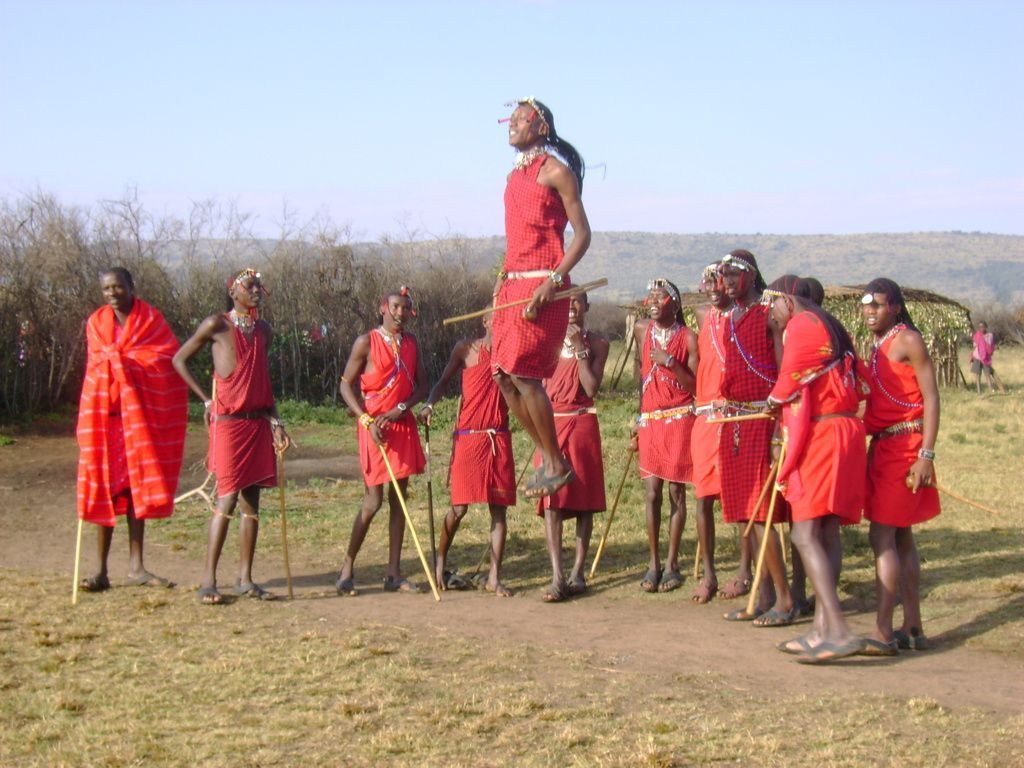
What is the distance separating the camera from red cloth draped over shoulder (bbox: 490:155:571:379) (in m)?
6.25

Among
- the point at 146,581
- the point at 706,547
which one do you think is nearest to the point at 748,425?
the point at 706,547

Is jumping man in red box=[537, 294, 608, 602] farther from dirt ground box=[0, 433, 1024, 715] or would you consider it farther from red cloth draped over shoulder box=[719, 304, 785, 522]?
red cloth draped over shoulder box=[719, 304, 785, 522]

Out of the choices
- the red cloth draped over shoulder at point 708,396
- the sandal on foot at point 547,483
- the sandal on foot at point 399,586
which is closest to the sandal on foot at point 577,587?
the sandal on foot at point 399,586

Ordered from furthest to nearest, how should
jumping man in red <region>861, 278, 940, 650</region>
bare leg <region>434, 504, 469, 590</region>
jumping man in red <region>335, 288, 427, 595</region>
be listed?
bare leg <region>434, 504, 469, 590</region>
jumping man in red <region>335, 288, 427, 595</region>
jumping man in red <region>861, 278, 940, 650</region>

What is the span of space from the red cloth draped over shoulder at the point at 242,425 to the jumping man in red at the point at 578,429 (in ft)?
6.62

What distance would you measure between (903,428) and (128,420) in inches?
198

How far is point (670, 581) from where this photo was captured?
851cm

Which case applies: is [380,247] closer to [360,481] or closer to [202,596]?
[360,481]

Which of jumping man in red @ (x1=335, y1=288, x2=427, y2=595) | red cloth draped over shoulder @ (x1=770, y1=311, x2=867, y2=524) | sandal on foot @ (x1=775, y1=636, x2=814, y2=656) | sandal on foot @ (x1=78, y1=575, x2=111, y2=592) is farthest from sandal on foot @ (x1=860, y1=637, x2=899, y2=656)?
sandal on foot @ (x1=78, y1=575, x2=111, y2=592)

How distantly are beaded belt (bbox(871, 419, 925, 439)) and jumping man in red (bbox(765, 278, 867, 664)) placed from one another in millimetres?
284

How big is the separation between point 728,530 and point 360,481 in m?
4.83

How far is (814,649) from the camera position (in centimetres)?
618

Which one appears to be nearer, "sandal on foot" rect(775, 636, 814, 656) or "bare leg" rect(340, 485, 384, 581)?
"sandal on foot" rect(775, 636, 814, 656)

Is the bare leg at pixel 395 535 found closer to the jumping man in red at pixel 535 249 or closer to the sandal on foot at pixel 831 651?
the jumping man in red at pixel 535 249
